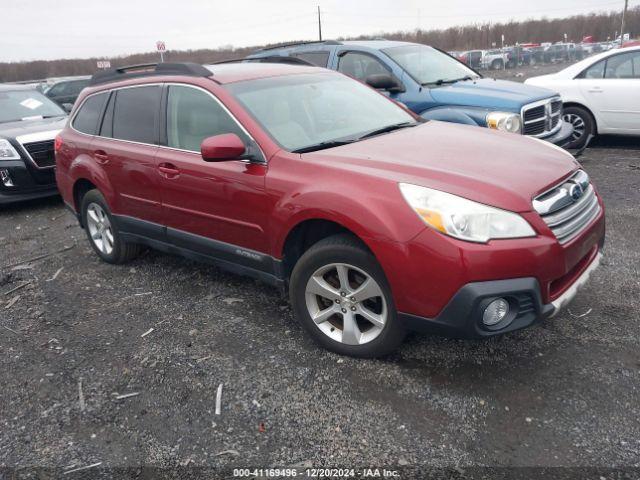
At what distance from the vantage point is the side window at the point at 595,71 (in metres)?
8.29

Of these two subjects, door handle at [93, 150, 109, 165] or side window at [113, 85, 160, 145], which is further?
door handle at [93, 150, 109, 165]

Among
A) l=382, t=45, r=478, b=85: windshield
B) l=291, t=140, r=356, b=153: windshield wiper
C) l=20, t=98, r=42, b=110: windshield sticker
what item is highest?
l=382, t=45, r=478, b=85: windshield

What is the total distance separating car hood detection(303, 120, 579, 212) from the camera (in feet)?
9.05

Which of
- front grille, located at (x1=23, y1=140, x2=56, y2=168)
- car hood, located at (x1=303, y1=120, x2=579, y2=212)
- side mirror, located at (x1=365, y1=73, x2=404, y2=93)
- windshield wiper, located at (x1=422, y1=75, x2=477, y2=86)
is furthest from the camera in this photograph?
front grille, located at (x1=23, y1=140, x2=56, y2=168)

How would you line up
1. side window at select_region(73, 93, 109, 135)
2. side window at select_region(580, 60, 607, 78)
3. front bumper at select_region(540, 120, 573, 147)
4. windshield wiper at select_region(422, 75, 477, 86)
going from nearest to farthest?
side window at select_region(73, 93, 109, 135)
front bumper at select_region(540, 120, 573, 147)
windshield wiper at select_region(422, 75, 477, 86)
side window at select_region(580, 60, 607, 78)

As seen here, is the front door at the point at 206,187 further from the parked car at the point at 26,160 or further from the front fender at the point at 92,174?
the parked car at the point at 26,160

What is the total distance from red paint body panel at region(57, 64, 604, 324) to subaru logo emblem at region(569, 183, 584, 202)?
0.09 metres

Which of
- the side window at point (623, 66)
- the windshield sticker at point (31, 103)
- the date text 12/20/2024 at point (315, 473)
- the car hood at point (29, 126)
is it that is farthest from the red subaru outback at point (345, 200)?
the side window at point (623, 66)

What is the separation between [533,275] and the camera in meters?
2.66

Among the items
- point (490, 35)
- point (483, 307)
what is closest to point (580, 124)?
point (483, 307)

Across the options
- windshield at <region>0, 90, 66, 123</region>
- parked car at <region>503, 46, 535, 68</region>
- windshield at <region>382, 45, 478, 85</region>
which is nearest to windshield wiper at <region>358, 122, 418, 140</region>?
windshield at <region>382, 45, 478, 85</region>

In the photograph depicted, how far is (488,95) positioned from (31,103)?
714 cm

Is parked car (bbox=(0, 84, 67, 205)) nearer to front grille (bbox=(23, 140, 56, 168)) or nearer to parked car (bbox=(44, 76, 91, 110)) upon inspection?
front grille (bbox=(23, 140, 56, 168))

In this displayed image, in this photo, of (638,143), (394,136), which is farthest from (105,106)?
(638,143)
